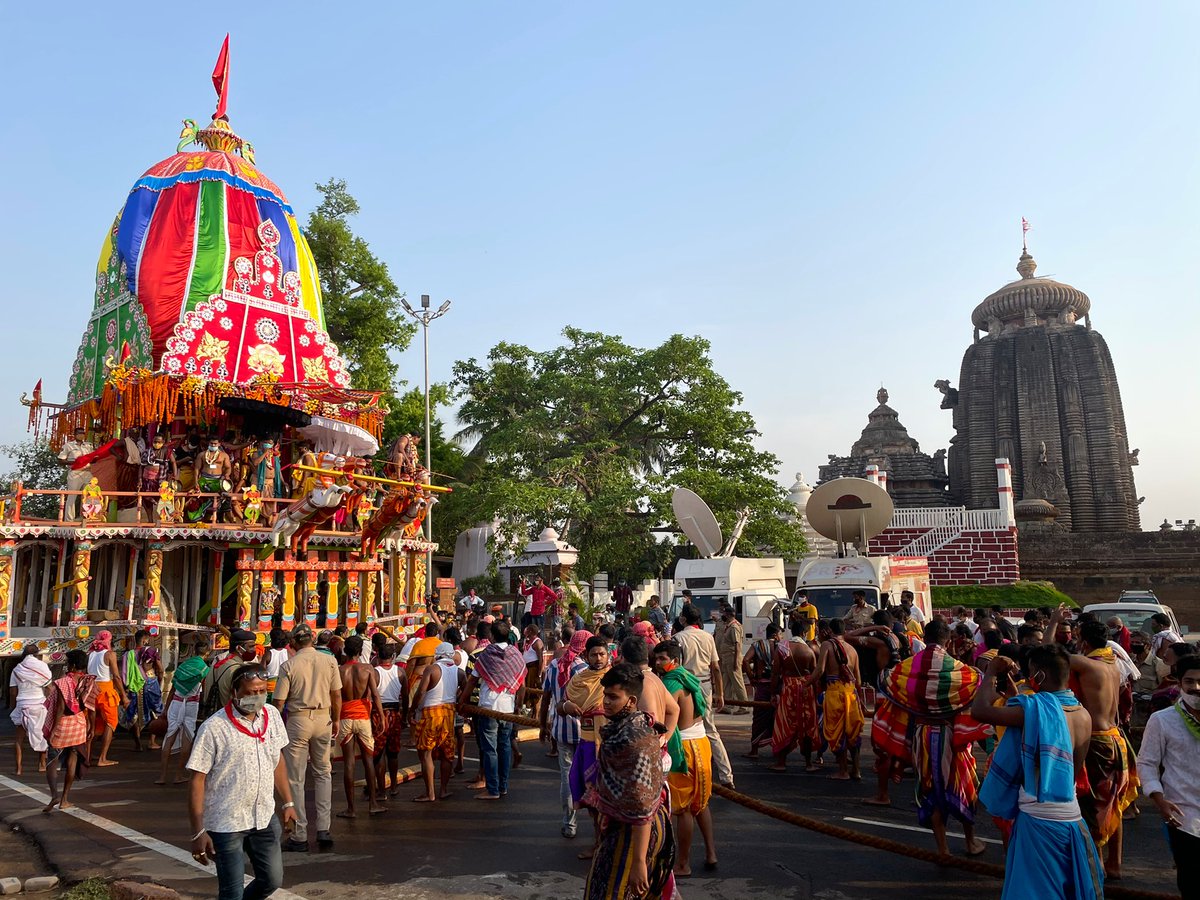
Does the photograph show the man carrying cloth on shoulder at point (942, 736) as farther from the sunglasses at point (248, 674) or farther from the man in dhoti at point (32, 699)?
Result: the man in dhoti at point (32, 699)

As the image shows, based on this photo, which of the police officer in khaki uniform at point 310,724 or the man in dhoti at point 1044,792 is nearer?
the man in dhoti at point 1044,792

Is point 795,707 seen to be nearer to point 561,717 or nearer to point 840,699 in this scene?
point 840,699

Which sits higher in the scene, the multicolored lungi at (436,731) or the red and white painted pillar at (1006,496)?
the red and white painted pillar at (1006,496)

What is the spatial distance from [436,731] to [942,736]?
4359 mm

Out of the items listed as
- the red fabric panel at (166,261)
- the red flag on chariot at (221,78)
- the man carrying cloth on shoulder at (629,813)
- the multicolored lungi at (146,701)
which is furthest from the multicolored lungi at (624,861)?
the red flag on chariot at (221,78)

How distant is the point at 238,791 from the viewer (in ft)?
14.8

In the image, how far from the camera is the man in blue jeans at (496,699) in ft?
26.0

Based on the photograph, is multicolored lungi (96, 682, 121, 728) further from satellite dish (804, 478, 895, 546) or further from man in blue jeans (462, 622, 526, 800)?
satellite dish (804, 478, 895, 546)

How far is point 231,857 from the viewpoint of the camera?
453 cm

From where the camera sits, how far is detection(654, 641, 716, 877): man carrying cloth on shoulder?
5.58m

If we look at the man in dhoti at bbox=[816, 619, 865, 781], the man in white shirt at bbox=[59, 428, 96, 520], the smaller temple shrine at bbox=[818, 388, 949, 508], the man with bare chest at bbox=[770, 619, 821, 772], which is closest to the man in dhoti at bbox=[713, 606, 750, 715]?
the man with bare chest at bbox=[770, 619, 821, 772]

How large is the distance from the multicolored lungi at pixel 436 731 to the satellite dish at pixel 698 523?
48.6 ft

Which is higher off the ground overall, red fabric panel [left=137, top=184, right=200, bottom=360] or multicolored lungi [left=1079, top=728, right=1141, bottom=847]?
red fabric panel [left=137, top=184, right=200, bottom=360]

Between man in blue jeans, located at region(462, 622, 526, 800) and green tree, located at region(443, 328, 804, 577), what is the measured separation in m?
17.2
